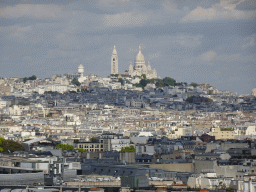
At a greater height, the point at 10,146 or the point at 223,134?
the point at 223,134

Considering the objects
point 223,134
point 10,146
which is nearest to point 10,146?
point 10,146

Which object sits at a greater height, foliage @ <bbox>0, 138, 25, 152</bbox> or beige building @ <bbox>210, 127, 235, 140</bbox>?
beige building @ <bbox>210, 127, 235, 140</bbox>

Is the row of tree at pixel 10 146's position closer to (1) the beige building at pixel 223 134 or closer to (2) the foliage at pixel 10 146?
(2) the foliage at pixel 10 146

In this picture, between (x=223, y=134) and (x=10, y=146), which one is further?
(x=223, y=134)

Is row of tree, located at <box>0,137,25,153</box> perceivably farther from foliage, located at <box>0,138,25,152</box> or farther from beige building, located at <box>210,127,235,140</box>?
beige building, located at <box>210,127,235,140</box>

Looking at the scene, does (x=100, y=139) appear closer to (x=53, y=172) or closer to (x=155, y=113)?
(x=53, y=172)

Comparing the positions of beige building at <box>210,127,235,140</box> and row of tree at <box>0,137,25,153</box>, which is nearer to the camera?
row of tree at <box>0,137,25,153</box>

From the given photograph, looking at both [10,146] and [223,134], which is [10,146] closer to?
[10,146]

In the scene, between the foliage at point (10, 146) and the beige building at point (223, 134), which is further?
the beige building at point (223, 134)

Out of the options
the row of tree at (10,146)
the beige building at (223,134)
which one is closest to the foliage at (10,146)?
the row of tree at (10,146)

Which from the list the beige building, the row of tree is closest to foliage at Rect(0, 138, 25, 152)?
the row of tree

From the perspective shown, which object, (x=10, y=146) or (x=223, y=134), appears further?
(x=223, y=134)

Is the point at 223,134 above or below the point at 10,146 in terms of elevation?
above
